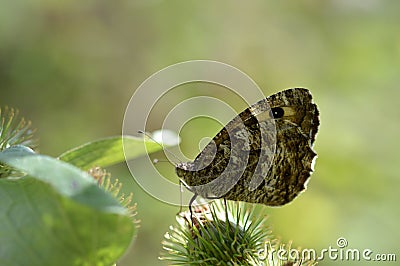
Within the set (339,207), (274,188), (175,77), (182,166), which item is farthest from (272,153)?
(175,77)

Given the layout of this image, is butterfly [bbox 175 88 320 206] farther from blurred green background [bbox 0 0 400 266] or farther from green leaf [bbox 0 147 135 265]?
blurred green background [bbox 0 0 400 266]

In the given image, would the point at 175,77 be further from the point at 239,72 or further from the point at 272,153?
the point at 272,153

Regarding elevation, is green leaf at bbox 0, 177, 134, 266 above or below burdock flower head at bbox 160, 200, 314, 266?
below

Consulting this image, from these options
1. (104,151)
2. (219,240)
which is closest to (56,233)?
(104,151)

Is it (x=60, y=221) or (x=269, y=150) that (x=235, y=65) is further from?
(x=60, y=221)

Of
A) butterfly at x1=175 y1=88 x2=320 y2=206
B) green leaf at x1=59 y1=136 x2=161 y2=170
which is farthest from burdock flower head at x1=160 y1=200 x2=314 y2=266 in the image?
green leaf at x1=59 y1=136 x2=161 y2=170

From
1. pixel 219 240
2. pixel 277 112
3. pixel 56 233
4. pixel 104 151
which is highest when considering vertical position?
pixel 277 112

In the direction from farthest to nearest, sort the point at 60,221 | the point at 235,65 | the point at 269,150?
the point at 235,65, the point at 269,150, the point at 60,221
